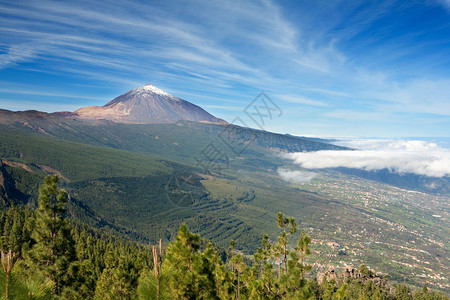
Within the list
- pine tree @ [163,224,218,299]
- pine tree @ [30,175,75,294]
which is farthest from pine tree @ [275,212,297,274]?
pine tree @ [30,175,75,294]

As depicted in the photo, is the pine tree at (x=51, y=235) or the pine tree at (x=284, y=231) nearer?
the pine tree at (x=284, y=231)

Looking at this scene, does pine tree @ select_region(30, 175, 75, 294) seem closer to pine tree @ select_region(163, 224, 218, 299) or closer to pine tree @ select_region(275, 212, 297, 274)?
pine tree @ select_region(163, 224, 218, 299)

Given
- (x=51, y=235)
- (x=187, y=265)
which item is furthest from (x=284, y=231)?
(x=51, y=235)

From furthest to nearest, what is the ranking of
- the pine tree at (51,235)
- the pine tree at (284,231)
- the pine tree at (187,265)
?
the pine tree at (51,235), the pine tree at (284,231), the pine tree at (187,265)

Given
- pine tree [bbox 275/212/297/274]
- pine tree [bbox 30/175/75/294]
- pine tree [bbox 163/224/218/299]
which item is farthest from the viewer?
pine tree [bbox 30/175/75/294]

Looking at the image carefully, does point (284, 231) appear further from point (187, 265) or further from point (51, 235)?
point (51, 235)

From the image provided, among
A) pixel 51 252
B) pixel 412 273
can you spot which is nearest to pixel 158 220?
pixel 412 273

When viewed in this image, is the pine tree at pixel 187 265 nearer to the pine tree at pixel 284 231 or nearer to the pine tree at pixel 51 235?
the pine tree at pixel 284 231

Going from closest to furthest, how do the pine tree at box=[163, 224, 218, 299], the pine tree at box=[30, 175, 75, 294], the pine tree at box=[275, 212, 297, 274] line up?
the pine tree at box=[163, 224, 218, 299]
the pine tree at box=[275, 212, 297, 274]
the pine tree at box=[30, 175, 75, 294]

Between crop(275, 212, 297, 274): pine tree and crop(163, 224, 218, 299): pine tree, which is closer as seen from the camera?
crop(163, 224, 218, 299): pine tree

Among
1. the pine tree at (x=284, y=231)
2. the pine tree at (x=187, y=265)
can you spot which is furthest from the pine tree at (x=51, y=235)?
the pine tree at (x=284, y=231)
